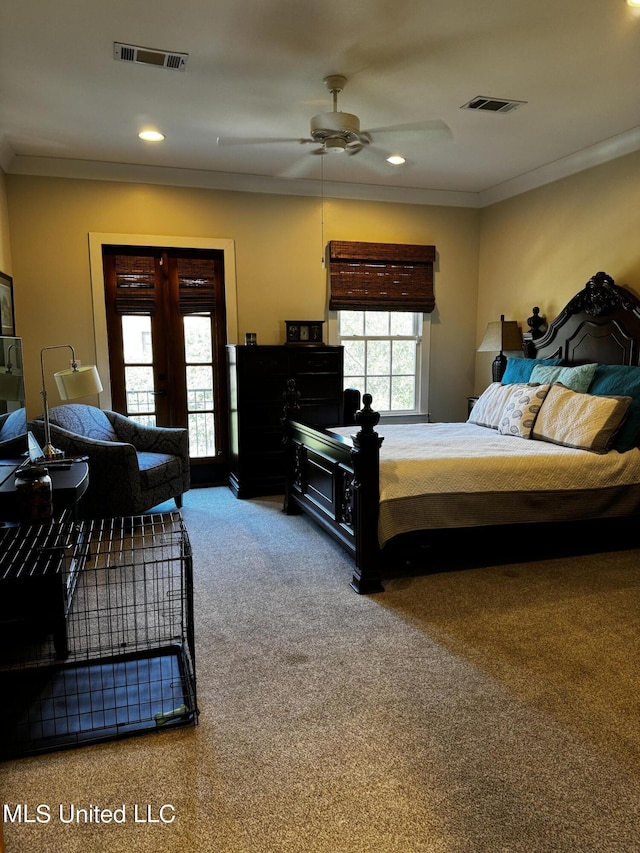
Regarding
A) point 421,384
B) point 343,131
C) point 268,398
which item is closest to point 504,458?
point 343,131

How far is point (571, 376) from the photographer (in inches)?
166

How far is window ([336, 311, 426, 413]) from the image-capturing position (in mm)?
5812

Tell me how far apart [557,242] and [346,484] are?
10.3 ft

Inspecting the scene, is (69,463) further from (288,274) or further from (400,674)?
(288,274)

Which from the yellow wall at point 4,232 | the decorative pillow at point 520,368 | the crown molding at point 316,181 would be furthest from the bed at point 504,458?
the yellow wall at point 4,232

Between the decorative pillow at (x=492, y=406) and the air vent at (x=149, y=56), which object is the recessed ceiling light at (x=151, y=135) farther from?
the decorative pillow at (x=492, y=406)

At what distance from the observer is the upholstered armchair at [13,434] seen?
304 centimetres

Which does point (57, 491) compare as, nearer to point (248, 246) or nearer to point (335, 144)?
point (335, 144)

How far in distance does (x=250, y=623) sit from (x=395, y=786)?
1200mm

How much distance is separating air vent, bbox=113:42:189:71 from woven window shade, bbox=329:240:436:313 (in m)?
2.60

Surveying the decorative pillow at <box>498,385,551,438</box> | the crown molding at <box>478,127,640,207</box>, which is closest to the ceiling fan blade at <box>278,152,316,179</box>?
the crown molding at <box>478,127,640,207</box>

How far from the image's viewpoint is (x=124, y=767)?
185 cm

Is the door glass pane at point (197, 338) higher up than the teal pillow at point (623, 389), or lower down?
higher up

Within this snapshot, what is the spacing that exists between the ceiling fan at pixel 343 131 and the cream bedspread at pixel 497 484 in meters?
1.81
